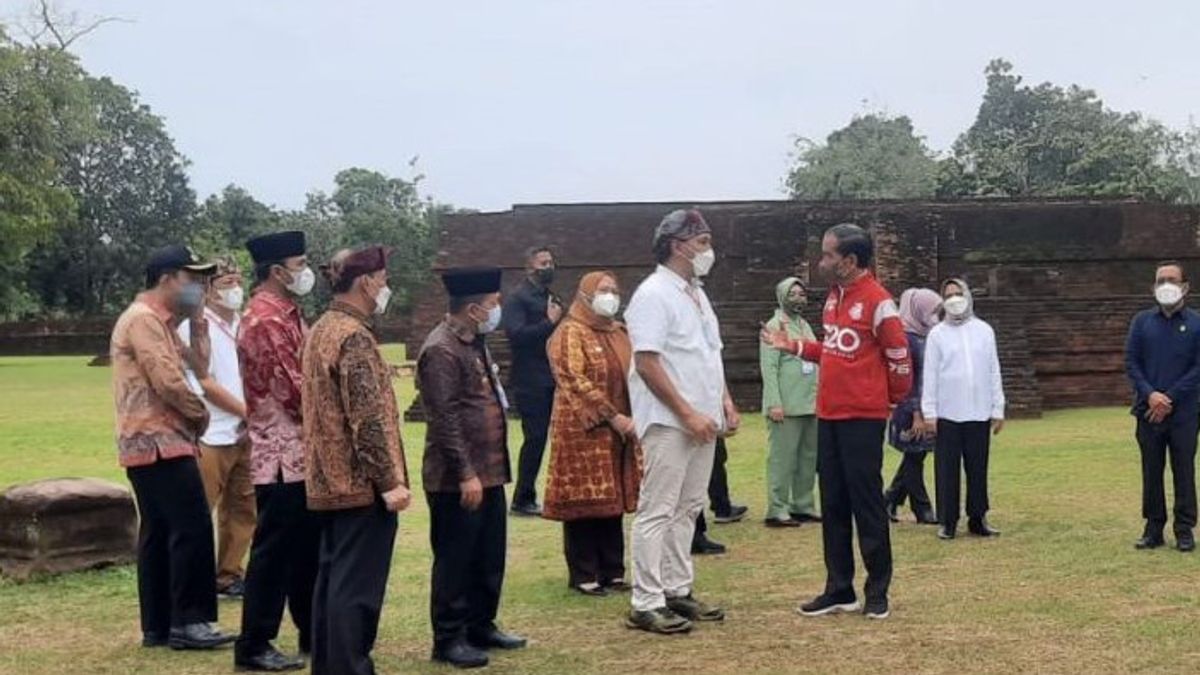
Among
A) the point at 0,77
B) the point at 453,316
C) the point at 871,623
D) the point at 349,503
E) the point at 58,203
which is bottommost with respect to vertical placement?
the point at 871,623

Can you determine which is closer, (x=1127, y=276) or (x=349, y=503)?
(x=349, y=503)

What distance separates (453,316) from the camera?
525cm

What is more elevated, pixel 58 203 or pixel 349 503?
pixel 58 203

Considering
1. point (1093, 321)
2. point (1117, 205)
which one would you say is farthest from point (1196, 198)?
point (1093, 321)

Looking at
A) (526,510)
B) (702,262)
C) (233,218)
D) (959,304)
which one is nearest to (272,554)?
(702,262)

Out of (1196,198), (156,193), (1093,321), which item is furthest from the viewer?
(156,193)

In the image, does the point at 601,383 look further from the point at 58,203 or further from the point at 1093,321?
the point at 58,203

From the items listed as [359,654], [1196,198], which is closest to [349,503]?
[359,654]

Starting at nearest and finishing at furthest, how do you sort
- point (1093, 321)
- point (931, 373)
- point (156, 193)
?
point (931, 373) < point (1093, 321) < point (156, 193)

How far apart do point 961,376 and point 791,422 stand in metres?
1.21

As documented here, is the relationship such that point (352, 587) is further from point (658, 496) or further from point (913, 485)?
point (913, 485)

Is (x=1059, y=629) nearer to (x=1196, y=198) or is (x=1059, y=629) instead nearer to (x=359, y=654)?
(x=359, y=654)

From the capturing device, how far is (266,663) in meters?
5.05

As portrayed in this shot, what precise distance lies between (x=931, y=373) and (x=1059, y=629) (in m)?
2.83
